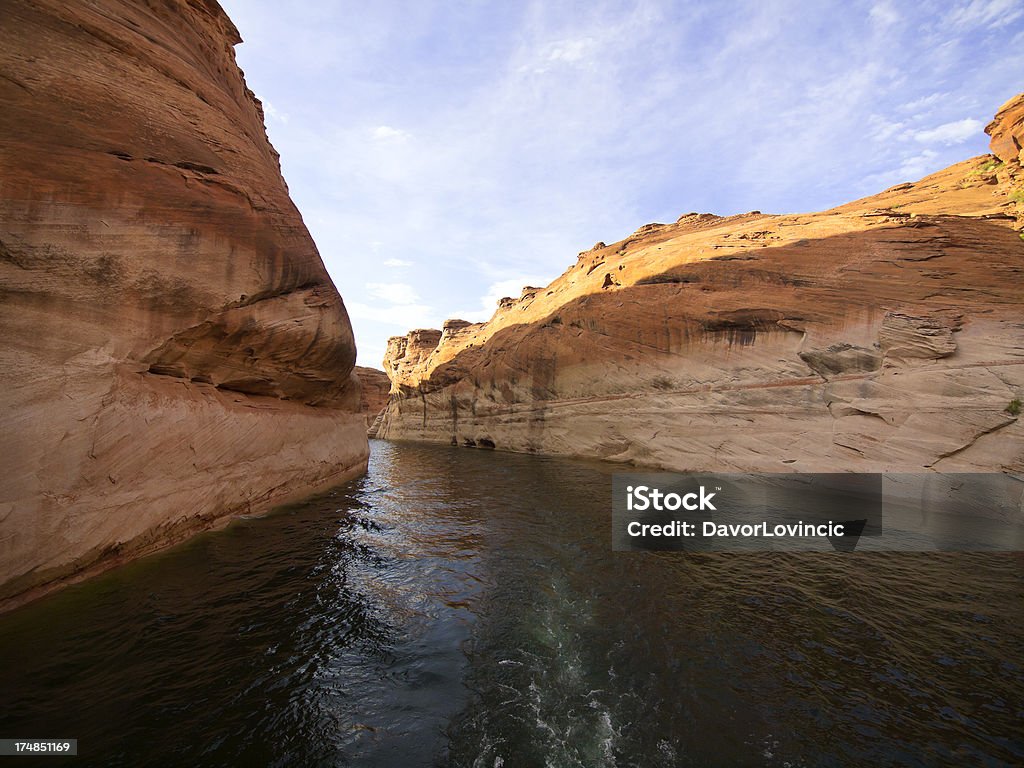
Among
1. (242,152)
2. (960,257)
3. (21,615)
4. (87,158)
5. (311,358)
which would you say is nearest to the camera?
(21,615)

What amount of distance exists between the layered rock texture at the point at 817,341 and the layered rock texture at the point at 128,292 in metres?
15.2

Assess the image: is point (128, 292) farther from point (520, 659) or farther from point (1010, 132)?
point (1010, 132)

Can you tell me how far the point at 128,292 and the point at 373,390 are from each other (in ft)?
181

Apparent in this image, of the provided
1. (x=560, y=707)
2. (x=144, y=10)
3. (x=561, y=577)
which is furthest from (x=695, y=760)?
(x=144, y=10)

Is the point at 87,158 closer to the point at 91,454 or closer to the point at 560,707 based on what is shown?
the point at 91,454

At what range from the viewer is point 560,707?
388 cm

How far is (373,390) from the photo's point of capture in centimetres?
5962

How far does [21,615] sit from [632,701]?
6.89 m

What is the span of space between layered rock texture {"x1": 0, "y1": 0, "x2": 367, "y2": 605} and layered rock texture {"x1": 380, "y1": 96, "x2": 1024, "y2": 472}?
15.2 m

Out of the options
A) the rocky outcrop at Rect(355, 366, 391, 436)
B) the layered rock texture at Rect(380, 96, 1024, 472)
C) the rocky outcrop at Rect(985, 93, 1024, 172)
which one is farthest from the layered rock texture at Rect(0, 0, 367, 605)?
the rocky outcrop at Rect(355, 366, 391, 436)
